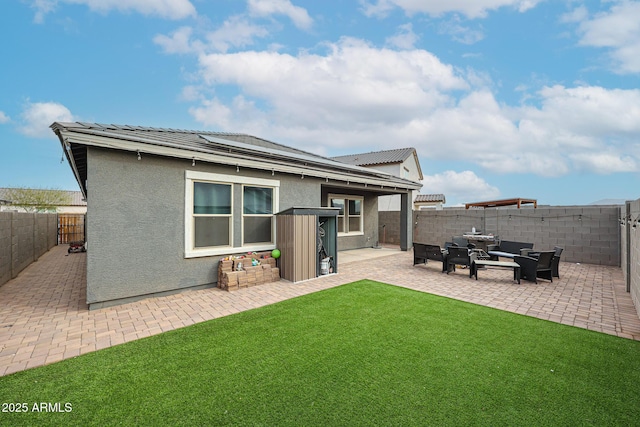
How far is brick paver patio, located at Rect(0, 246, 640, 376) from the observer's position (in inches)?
160

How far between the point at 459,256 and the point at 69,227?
23.5 m

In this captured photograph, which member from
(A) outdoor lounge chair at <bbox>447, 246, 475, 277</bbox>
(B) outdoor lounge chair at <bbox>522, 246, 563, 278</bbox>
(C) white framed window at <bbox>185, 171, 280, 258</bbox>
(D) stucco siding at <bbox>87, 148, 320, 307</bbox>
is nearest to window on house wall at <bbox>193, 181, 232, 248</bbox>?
(C) white framed window at <bbox>185, 171, 280, 258</bbox>

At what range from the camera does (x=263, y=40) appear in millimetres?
11383

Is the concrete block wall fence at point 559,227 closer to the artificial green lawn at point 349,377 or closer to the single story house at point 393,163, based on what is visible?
the artificial green lawn at point 349,377

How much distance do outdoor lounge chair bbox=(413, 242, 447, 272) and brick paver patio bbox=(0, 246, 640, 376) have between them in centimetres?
42

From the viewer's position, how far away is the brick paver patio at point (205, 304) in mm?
4062

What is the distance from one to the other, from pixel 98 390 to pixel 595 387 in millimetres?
5171

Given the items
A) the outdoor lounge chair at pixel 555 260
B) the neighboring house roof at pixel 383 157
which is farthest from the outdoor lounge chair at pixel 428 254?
the neighboring house roof at pixel 383 157

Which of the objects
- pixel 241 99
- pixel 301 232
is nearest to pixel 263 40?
pixel 241 99

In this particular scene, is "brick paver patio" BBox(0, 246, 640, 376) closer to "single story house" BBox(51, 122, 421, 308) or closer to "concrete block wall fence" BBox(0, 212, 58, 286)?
"concrete block wall fence" BBox(0, 212, 58, 286)

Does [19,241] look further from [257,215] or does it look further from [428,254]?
[428,254]

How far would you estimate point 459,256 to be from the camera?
328 inches

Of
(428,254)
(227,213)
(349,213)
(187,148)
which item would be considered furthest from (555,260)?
(187,148)

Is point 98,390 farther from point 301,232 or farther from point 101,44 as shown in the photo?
point 101,44
